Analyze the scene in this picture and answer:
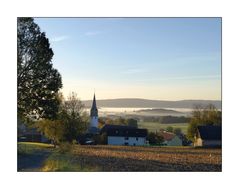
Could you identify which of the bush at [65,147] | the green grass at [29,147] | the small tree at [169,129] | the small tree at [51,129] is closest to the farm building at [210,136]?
the small tree at [169,129]

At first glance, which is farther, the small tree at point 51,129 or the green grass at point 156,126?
the small tree at point 51,129

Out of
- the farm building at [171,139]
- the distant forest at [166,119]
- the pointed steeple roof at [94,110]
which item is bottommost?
the farm building at [171,139]

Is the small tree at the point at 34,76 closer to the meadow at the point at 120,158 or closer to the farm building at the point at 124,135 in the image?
the meadow at the point at 120,158

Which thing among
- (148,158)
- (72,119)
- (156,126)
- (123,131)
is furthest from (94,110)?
(148,158)

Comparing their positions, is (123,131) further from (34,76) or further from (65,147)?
(34,76)

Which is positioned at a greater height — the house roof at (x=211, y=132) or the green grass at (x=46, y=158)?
the house roof at (x=211, y=132)

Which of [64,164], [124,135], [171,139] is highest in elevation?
[124,135]

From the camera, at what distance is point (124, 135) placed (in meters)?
14.5

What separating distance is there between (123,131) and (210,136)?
7.50 feet

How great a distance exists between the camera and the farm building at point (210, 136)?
14.3 meters

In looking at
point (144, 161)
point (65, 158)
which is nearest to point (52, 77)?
point (65, 158)

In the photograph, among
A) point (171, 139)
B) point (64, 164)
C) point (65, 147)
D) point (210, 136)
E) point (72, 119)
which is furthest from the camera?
point (72, 119)

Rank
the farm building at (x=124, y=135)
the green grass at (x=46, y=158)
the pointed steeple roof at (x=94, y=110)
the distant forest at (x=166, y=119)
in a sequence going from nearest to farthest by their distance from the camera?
the green grass at (x=46, y=158), the pointed steeple roof at (x=94, y=110), the farm building at (x=124, y=135), the distant forest at (x=166, y=119)

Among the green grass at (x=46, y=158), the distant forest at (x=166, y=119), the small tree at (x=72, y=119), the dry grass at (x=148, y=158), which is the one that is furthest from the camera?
the small tree at (x=72, y=119)
